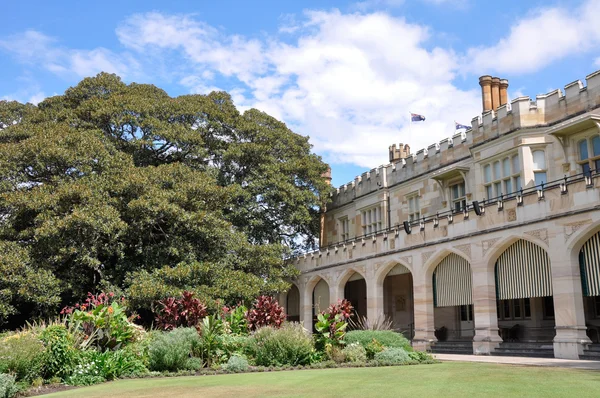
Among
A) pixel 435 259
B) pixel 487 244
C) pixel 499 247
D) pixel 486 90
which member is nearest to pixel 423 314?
pixel 435 259

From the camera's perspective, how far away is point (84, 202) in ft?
76.8

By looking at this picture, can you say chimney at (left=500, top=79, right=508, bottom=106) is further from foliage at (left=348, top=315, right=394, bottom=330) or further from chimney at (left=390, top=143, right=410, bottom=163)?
foliage at (left=348, top=315, right=394, bottom=330)

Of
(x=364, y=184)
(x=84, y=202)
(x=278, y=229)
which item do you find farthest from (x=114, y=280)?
(x=364, y=184)

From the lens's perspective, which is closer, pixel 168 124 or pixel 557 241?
pixel 557 241

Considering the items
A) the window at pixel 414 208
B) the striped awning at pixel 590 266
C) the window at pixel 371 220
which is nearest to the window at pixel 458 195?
the window at pixel 414 208

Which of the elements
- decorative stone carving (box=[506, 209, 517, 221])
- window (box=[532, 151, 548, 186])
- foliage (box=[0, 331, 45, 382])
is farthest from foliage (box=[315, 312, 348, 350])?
window (box=[532, 151, 548, 186])

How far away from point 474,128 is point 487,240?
21.8ft

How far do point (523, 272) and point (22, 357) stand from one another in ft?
50.5

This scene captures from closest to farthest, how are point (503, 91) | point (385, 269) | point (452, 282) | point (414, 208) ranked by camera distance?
point (452, 282)
point (385, 269)
point (503, 91)
point (414, 208)

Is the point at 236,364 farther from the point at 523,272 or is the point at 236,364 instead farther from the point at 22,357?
the point at 523,272

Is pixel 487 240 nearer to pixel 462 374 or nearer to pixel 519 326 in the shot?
pixel 519 326

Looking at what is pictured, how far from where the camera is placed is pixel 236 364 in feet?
49.1

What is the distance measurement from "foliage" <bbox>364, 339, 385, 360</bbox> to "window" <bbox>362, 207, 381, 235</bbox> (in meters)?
15.7

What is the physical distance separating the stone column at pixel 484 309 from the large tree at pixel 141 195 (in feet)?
33.7
